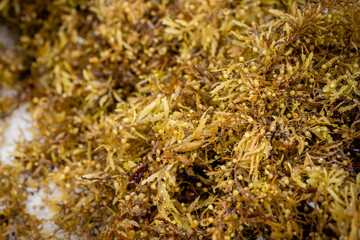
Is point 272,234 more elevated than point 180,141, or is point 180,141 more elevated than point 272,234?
point 180,141

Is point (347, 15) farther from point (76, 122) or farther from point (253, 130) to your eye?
point (76, 122)

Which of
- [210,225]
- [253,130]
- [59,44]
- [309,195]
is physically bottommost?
[210,225]

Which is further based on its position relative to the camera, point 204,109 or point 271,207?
point 204,109

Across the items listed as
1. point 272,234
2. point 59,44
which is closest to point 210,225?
point 272,234


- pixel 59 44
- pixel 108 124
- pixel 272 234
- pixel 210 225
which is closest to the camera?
pixel 272 234

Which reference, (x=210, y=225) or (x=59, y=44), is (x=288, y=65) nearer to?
(x=210, y=225)

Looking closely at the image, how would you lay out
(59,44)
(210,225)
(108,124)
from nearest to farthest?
(210,225) → (108,124) → (59,44)
